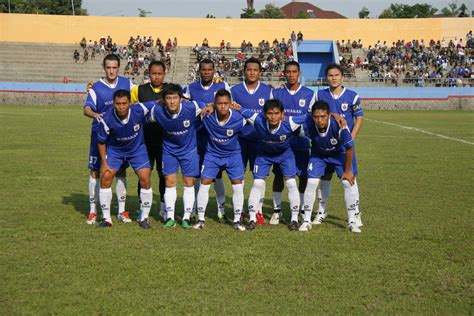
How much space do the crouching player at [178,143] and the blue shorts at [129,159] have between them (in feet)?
0.94

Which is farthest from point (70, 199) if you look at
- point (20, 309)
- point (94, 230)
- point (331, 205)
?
point (20, 309)

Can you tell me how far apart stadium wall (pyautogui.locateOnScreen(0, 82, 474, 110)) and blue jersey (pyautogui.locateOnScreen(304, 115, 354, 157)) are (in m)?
34.8

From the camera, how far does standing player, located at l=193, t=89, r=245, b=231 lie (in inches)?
331

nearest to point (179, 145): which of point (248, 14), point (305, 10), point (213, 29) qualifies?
point (213, 29)

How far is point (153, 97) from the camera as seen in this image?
29.1ft

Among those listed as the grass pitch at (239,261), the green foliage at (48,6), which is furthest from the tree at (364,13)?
the grass pitch at (239,261)

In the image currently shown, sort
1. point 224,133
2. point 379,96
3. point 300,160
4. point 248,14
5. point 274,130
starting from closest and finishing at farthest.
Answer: point 274,130, point 224,133, point 300,160, point 379,96, point 248,14

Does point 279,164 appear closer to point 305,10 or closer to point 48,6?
point 48,6

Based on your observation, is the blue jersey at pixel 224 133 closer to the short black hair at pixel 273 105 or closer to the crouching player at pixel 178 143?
the crouching player at pixel 178 143

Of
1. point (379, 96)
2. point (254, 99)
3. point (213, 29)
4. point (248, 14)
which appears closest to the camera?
point (254, 99)

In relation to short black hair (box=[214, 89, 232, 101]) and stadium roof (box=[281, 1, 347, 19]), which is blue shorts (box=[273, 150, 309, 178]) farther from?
stadium roof (box=[281, 1, 347, 19])

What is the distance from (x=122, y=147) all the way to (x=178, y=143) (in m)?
0.76

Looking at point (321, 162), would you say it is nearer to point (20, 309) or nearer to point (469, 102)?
point (20, 309)

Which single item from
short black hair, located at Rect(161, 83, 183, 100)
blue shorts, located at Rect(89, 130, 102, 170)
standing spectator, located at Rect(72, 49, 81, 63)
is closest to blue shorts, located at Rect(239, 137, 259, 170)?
short black hair, located at Rect(161, 83, 183, 100)
